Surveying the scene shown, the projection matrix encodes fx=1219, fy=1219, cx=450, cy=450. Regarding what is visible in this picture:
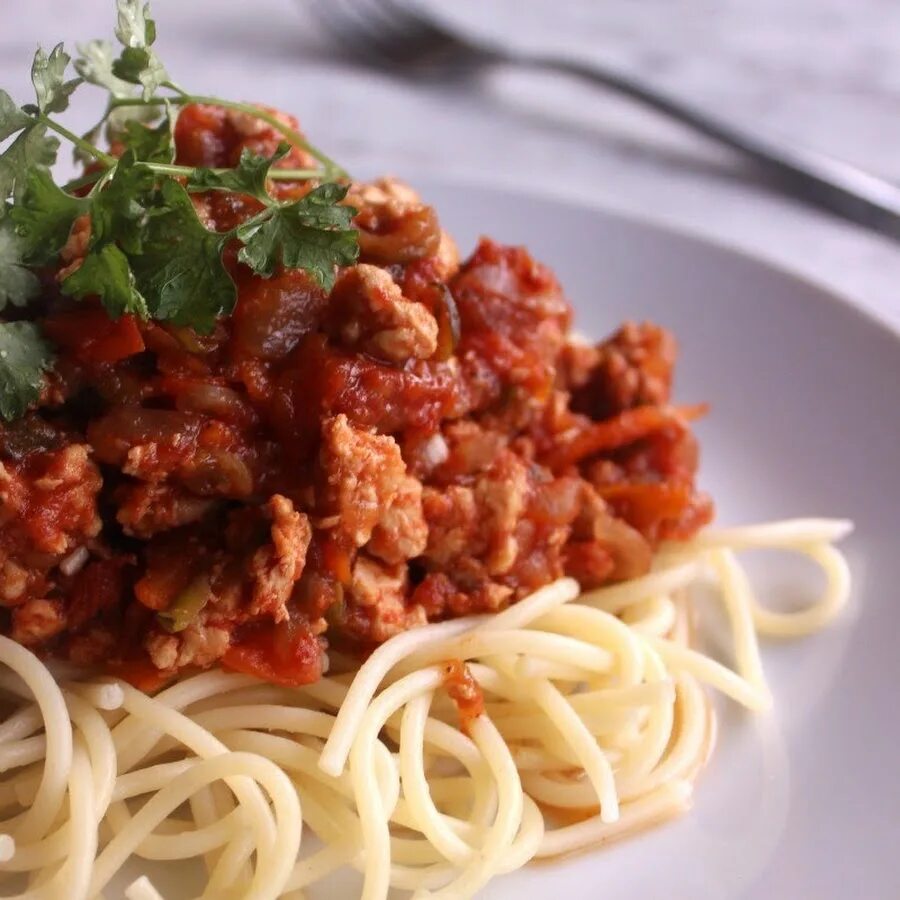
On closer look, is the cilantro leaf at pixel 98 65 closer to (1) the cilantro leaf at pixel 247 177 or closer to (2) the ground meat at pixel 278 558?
(1) the cilantro leaf at pixel 247 177

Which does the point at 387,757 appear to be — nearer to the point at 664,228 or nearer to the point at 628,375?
the point at 628,375

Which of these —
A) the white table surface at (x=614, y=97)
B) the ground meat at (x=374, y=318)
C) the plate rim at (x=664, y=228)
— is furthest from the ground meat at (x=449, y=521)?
the white table surface at (x=614, y=97)

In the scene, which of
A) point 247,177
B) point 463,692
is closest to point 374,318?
point 247,177

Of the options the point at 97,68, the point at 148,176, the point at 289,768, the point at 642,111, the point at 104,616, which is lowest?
the point at 289,768

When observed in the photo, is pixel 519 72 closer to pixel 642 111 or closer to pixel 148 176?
pixel 642 111

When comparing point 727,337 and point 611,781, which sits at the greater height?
point 727,337

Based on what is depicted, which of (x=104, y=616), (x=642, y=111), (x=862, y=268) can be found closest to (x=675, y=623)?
(x=104, y=616)
